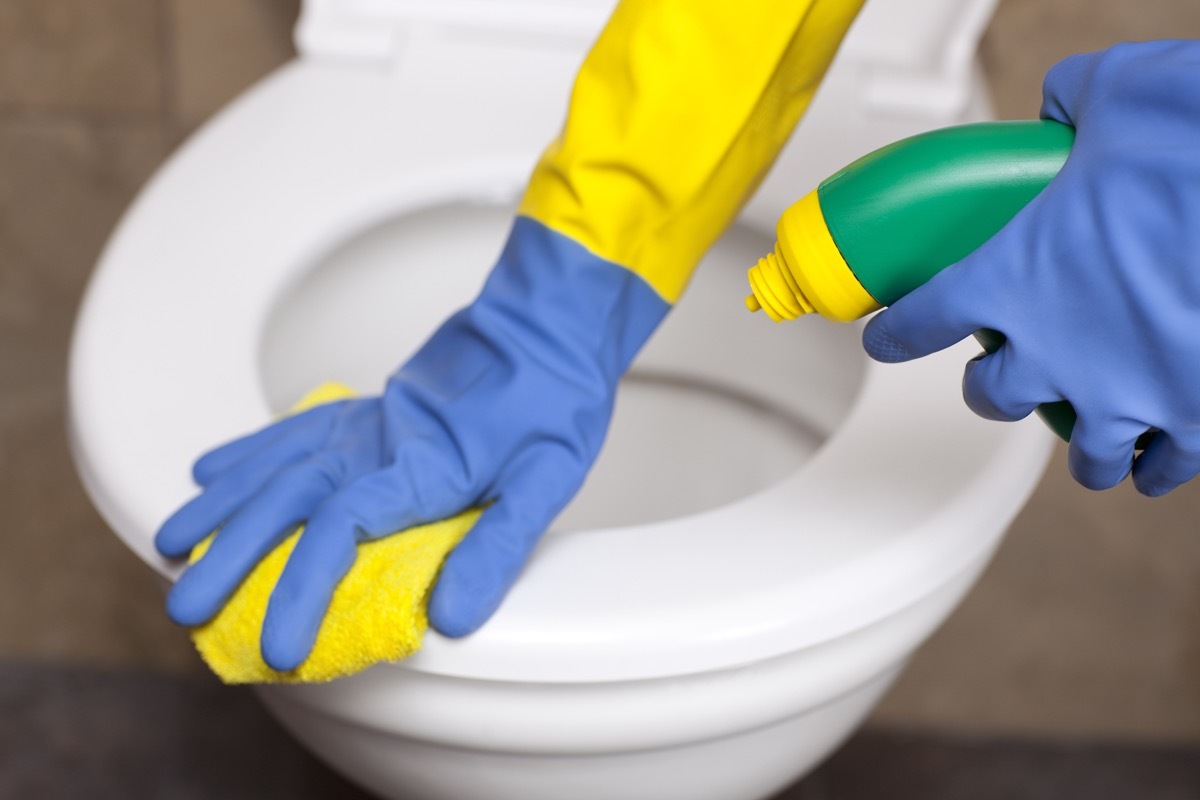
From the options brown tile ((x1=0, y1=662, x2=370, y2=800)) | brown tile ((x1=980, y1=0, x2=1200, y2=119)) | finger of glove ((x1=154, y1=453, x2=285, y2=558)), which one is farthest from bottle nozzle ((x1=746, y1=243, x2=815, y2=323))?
brown tile ((x1=0, y1=662, x2=370, y2=800))

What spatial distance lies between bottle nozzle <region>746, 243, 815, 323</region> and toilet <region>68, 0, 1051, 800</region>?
10cm

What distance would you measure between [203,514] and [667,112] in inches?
9.8

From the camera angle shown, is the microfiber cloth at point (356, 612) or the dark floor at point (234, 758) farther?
the dark floor at point (234, 758)

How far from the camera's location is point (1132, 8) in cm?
93

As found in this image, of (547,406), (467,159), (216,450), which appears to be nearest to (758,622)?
(547,406)

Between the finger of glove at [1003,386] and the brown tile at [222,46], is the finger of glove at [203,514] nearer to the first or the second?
the finger of glove at [1003,386]

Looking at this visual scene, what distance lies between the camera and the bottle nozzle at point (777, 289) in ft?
1.63

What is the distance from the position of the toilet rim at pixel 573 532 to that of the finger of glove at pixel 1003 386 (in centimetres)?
9

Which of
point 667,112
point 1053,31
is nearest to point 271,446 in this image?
point 667,112

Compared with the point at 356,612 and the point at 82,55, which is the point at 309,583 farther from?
the point at 82,55

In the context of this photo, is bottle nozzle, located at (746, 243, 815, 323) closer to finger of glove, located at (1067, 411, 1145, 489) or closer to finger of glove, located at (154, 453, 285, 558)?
finger of glove, located at (1067, 411, 1145, 489)

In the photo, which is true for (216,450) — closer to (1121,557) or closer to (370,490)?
(370,490)

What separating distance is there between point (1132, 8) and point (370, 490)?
66 centimetres

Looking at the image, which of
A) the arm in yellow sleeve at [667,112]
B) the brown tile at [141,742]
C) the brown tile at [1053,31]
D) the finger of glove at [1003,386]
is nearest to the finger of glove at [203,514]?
the arm in yellow sleeve at [667,112]
